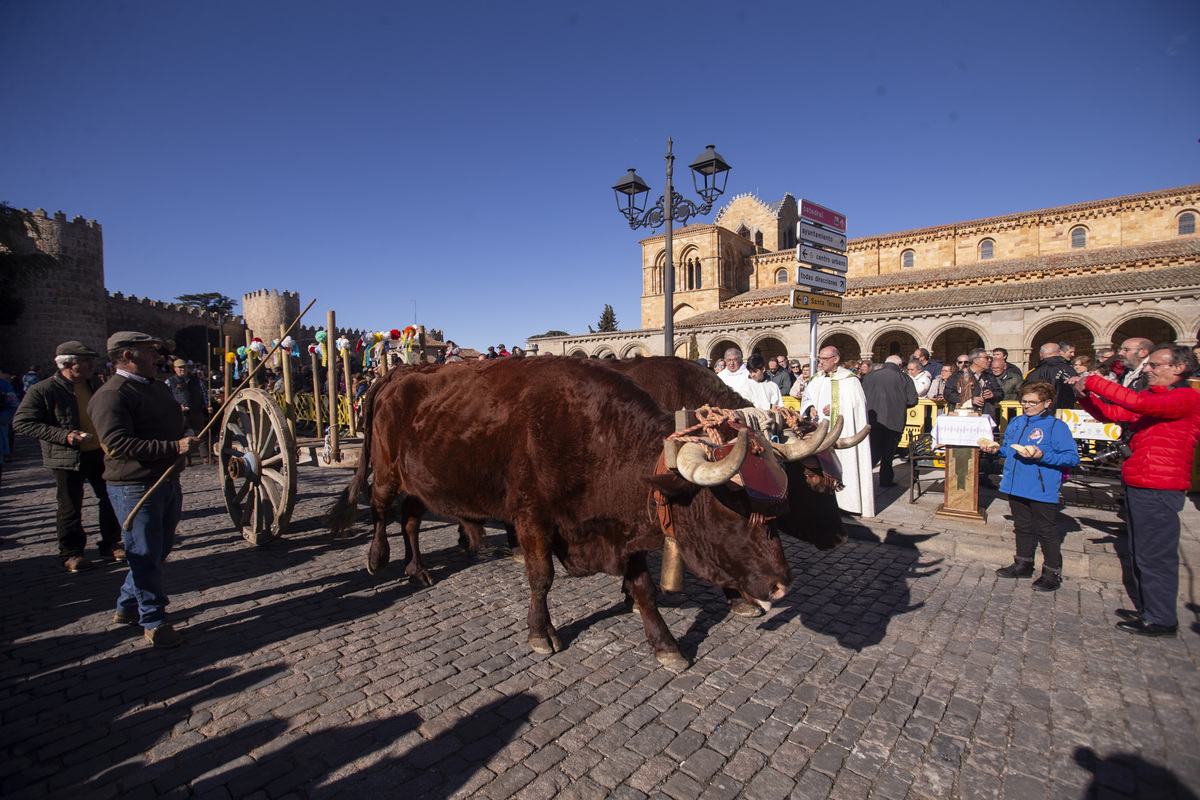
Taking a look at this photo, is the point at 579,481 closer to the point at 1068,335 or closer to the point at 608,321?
the point at 1068,335

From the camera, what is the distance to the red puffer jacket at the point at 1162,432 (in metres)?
3.32

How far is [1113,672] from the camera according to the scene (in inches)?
119

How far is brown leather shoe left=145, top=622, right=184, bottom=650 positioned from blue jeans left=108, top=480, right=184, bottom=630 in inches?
1.3

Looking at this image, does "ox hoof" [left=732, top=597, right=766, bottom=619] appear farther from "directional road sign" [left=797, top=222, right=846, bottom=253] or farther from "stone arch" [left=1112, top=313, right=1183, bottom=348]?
"stone arch" [left=1112, top=313, right=1183, bottom=348]

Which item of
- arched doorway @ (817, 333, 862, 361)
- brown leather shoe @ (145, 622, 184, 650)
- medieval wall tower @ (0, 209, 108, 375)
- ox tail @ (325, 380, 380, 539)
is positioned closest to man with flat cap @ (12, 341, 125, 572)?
ox tail @ (325, 380, 380, 539)

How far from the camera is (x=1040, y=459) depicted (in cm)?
410

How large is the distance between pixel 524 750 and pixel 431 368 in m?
3.03

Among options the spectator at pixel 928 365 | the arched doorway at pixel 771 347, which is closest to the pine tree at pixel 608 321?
the arched doorway at pixel 771 347

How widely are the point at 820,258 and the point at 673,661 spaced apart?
6804 mm

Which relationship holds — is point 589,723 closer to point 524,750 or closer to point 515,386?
point 524,750

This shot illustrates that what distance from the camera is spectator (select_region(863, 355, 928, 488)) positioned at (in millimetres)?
7430

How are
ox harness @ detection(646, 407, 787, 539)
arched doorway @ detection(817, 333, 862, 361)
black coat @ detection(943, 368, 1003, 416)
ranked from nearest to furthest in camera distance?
ox harness @ detection(646, 407, 787, 539) < black coat @ detection(943, 368, 1003, 416) < arched doorway @ detection(817, 333, 862, 361)

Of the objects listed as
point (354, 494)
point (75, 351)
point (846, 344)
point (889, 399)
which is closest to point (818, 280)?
point (889, 399)

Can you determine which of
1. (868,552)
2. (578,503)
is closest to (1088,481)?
(868,552)
